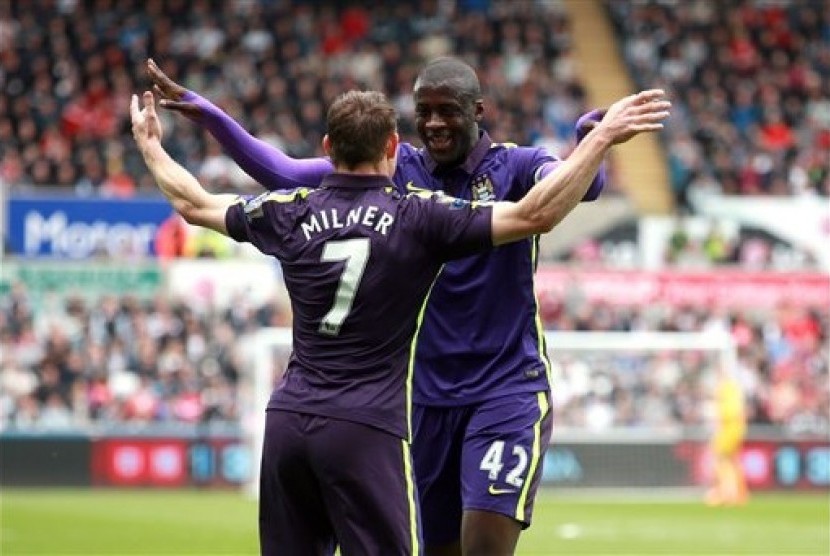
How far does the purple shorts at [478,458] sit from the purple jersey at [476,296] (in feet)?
→ 0.23

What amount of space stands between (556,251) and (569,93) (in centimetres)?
376

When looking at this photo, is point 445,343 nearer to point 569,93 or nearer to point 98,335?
point 98,335

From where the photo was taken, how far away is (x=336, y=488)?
6684 millimetres

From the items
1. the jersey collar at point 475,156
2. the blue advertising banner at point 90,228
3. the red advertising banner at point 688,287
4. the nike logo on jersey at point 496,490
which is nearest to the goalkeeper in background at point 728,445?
the red advertising banner at point 688,287

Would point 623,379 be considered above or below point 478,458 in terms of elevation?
below

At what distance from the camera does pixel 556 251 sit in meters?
29.4

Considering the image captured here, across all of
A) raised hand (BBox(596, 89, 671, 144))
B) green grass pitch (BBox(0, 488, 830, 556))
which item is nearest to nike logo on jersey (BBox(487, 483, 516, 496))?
raised hand (BBox(596, 89, 671, 144))

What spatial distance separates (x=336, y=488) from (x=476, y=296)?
4.71 feet

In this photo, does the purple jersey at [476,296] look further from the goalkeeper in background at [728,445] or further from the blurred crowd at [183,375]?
the blurred crowd at [183,375]

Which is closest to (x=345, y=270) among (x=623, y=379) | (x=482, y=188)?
(x=482, y=188)

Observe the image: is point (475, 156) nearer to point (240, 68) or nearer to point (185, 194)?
point (185, 194)

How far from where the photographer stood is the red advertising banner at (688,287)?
89.3 ft

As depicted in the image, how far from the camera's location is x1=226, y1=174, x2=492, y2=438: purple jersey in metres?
6.72

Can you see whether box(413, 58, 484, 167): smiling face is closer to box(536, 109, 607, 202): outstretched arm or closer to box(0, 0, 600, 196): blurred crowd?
box(536, 109, 607, 202): outstretched arm
